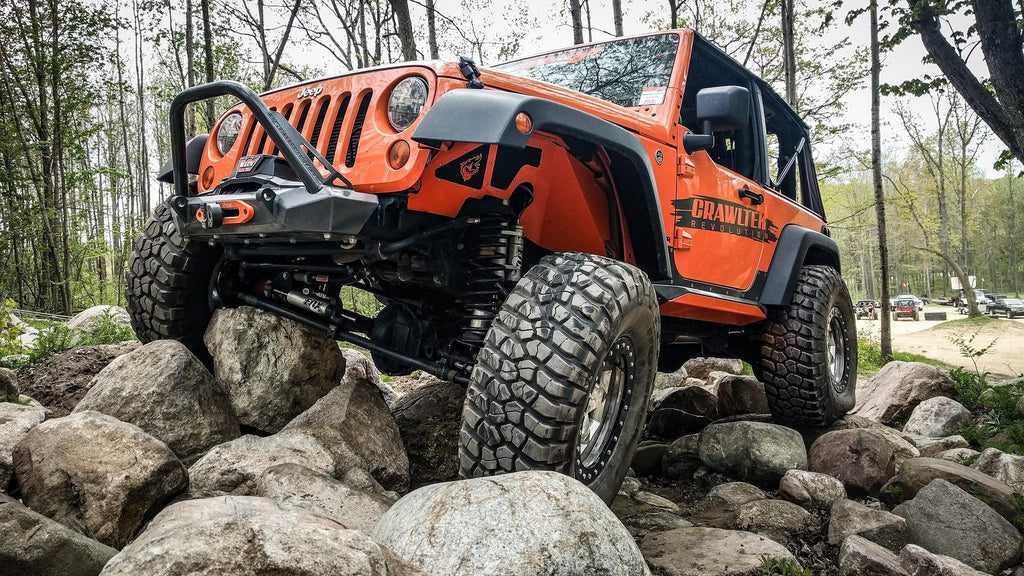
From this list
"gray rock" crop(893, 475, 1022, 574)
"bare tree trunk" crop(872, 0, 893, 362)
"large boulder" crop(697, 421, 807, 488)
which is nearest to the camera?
"gray rock" crop(893, 475, 1022, 574)

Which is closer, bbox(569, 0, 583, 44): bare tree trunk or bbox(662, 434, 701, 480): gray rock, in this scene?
bbox(662, 434, 701, 480): gray rock

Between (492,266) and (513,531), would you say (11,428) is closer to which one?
(492,266)

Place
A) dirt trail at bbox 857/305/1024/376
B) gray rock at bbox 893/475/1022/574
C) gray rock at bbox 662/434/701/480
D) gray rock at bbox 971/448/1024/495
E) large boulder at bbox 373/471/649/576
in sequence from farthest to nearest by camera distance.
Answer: dirt trail at bbox 857/305/1024/376 < gray rock at bbox 662/434/701/480 < gray rock at bbox 971/448/1024/495 < gray rock at bbox 893/475/1022/574 < large boulder at bbox 373/471/649/576

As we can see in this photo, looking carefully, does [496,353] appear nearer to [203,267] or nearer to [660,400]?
[203,267]

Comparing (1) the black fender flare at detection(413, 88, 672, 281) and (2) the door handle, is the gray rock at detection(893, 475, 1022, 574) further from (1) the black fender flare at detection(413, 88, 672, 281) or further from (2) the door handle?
(2) the door handle

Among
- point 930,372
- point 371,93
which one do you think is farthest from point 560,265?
point 930,372

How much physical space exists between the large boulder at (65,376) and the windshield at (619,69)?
282 centimetres

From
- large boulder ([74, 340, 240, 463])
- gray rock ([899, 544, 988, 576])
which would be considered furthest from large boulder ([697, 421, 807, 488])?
large boulder ([74, 340, 240, 463])

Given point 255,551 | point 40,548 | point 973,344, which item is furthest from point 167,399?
point 973,344

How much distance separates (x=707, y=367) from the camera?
8.16 m

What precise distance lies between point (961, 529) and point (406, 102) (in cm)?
271

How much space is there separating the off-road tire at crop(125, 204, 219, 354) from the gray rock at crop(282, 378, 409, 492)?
87cm

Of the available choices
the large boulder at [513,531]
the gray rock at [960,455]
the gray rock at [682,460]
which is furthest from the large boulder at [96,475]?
the gray rock at [960,455]

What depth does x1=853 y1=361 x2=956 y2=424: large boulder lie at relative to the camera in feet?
17.4
